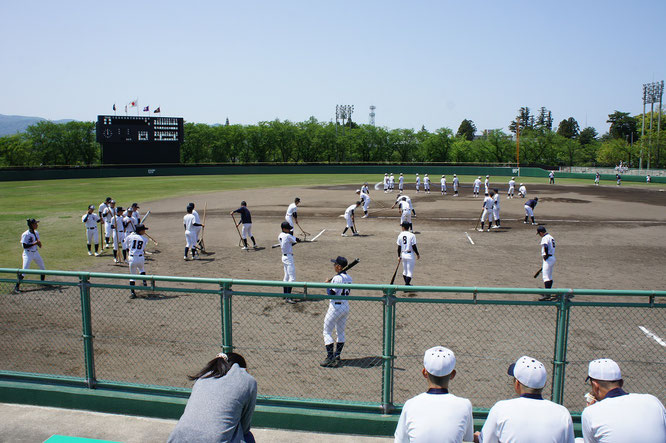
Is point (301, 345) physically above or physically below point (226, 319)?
below

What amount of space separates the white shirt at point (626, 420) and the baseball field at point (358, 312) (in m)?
1.67

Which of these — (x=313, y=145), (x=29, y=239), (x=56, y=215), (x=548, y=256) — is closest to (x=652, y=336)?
(x=548, y=256)

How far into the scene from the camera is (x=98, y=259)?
59.9 feet

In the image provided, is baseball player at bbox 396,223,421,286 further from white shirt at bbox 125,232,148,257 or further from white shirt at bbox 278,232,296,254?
white shirt at bbox 125,232,148,257

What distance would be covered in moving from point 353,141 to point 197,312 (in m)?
103

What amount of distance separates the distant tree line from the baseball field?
7654 cm

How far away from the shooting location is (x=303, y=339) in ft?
31.2

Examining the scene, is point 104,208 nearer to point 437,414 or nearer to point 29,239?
point 29,239

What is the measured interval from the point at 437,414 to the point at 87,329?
5063 millimetres

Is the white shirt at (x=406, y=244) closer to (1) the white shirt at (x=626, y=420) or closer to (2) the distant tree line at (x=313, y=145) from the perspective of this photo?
(1) the white shirt at (x=626, y=420)

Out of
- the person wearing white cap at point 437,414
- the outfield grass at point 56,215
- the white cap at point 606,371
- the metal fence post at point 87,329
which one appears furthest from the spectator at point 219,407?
the outfield grass at point 56,215

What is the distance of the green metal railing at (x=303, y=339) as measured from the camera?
617cm

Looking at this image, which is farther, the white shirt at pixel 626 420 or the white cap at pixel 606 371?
the white cap at pixel 606 371

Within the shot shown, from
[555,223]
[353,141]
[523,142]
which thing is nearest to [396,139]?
[353,141]
